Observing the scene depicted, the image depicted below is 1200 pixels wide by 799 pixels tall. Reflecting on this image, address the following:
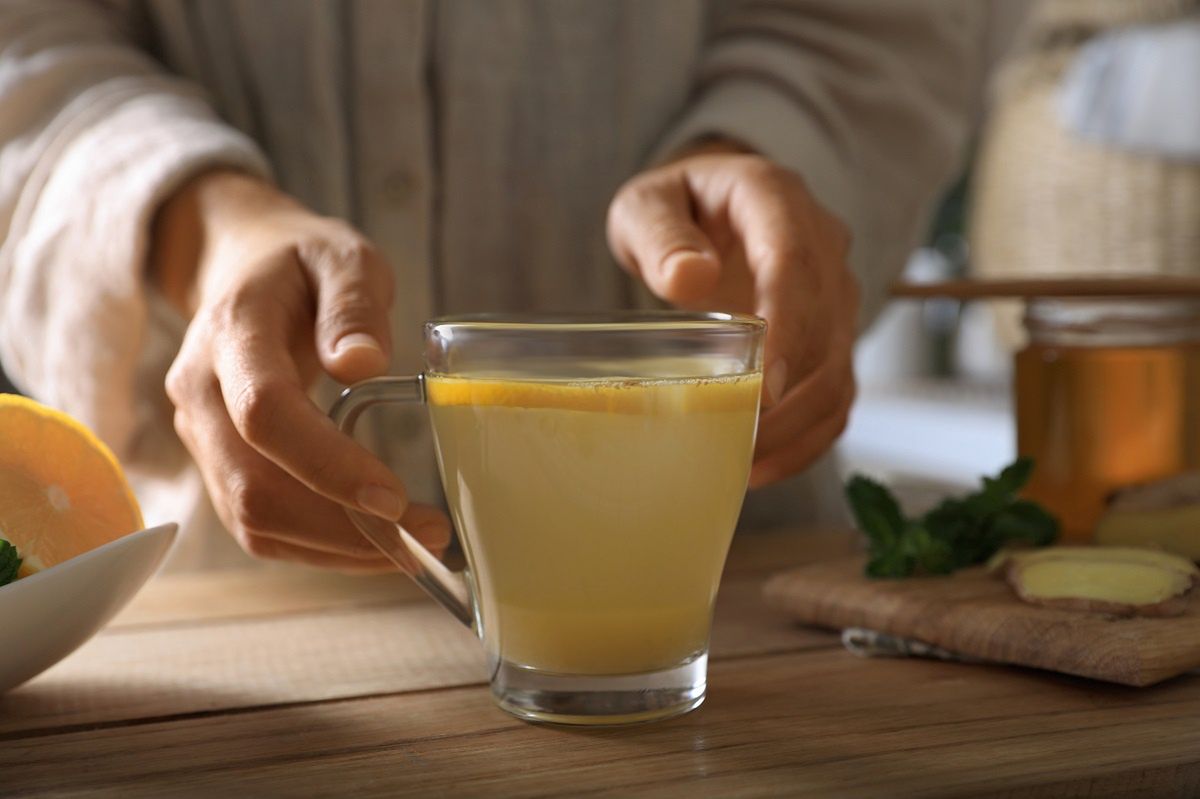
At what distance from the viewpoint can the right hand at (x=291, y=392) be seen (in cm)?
55

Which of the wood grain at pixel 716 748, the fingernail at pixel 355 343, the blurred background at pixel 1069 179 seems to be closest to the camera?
the wood grain at pixel 716 748

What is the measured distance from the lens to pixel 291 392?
56cm

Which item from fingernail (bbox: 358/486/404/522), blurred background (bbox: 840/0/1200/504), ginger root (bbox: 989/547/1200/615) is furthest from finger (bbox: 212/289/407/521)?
blurred background (bbox: 840/0/1200/504)

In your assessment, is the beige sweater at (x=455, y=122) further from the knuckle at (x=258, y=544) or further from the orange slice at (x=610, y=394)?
the orange slice at (x=610, y=394)

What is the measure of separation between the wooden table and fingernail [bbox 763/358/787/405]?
0.43 ft

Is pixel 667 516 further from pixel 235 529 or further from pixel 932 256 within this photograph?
pixel 932 256

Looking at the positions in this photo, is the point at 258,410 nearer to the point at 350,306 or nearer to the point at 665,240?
the point at 350,306

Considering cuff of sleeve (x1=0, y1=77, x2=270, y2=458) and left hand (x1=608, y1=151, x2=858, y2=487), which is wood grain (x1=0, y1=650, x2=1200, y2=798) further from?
cuff of sleeve (x1=0, y1=77, x2=270, y2=458)

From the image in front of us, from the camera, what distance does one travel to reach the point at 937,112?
1.12 metres

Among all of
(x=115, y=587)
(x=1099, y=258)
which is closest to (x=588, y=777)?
(x=115, y=587)

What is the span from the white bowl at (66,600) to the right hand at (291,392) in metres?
0.05

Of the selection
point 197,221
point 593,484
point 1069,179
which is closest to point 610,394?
point 593,484

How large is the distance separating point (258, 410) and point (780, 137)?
558 mm

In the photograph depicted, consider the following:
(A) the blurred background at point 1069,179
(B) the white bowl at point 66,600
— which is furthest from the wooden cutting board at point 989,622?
(A) the blurred background at point 1069,179
